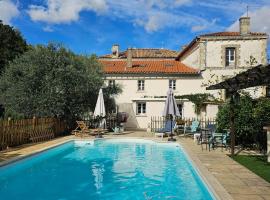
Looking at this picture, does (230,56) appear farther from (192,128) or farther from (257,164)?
(257,164)

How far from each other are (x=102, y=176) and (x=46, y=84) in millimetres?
11311

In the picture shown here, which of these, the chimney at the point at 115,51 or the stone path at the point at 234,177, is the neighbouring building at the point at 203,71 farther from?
the stone path at the point at 234,177

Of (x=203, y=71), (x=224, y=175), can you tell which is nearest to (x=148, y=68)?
(x=203, y=71)

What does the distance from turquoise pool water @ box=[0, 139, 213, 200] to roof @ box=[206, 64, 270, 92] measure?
3698mm

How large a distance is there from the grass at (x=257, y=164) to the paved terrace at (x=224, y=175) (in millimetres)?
249

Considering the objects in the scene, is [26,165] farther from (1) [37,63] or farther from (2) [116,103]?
(2) [116,103]

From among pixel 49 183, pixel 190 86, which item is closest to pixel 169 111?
pixel 49 183

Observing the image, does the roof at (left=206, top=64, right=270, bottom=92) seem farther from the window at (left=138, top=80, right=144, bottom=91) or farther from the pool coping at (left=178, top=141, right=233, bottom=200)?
the window at (left=138, top=80, right=144, bottom=91)

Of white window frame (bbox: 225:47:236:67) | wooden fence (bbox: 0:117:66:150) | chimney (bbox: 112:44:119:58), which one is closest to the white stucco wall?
white window frame (bbox: 225:47:236:67)

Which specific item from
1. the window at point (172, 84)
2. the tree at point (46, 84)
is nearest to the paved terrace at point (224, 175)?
the tree at point (46, 84)

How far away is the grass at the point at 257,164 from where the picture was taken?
33.3 feet

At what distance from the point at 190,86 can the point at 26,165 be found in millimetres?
22545

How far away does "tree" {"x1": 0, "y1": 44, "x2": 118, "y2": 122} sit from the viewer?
21656mm

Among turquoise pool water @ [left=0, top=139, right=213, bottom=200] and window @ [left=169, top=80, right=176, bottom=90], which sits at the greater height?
window @ [left=169, top=80, right=176, bottom=90]
